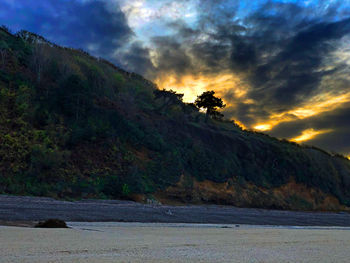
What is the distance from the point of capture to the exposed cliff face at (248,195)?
3256 centimetres

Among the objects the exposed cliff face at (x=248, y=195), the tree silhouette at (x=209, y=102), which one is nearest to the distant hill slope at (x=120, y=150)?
the exposed cliff face at (x=248, y=195)

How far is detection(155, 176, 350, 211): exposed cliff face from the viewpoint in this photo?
3256 centimetres

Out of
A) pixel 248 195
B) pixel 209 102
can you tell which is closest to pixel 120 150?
pixel 248 195

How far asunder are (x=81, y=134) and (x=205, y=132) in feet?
60.7

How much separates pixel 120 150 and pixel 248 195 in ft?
49.7

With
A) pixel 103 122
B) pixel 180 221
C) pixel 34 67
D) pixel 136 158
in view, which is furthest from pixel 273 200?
pixel 34 67

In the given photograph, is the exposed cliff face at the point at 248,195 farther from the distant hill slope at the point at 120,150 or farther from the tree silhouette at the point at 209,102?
the tree silhouette at the point at 209,102

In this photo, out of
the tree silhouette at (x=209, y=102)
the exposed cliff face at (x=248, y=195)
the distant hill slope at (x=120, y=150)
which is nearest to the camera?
the distant hill slope at (x=120, y=150)

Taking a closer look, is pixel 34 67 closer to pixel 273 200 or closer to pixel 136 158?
pixel 136 158

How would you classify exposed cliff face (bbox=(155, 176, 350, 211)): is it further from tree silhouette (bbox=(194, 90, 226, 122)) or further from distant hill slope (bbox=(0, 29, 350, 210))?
tree silhouette (bbox=(194, 90, 226, 122))

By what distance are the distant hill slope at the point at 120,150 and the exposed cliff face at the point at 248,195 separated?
141 millimetres

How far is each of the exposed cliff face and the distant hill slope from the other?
0.46ft

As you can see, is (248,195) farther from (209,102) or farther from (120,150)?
(209,102)

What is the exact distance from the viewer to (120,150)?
3359cm
